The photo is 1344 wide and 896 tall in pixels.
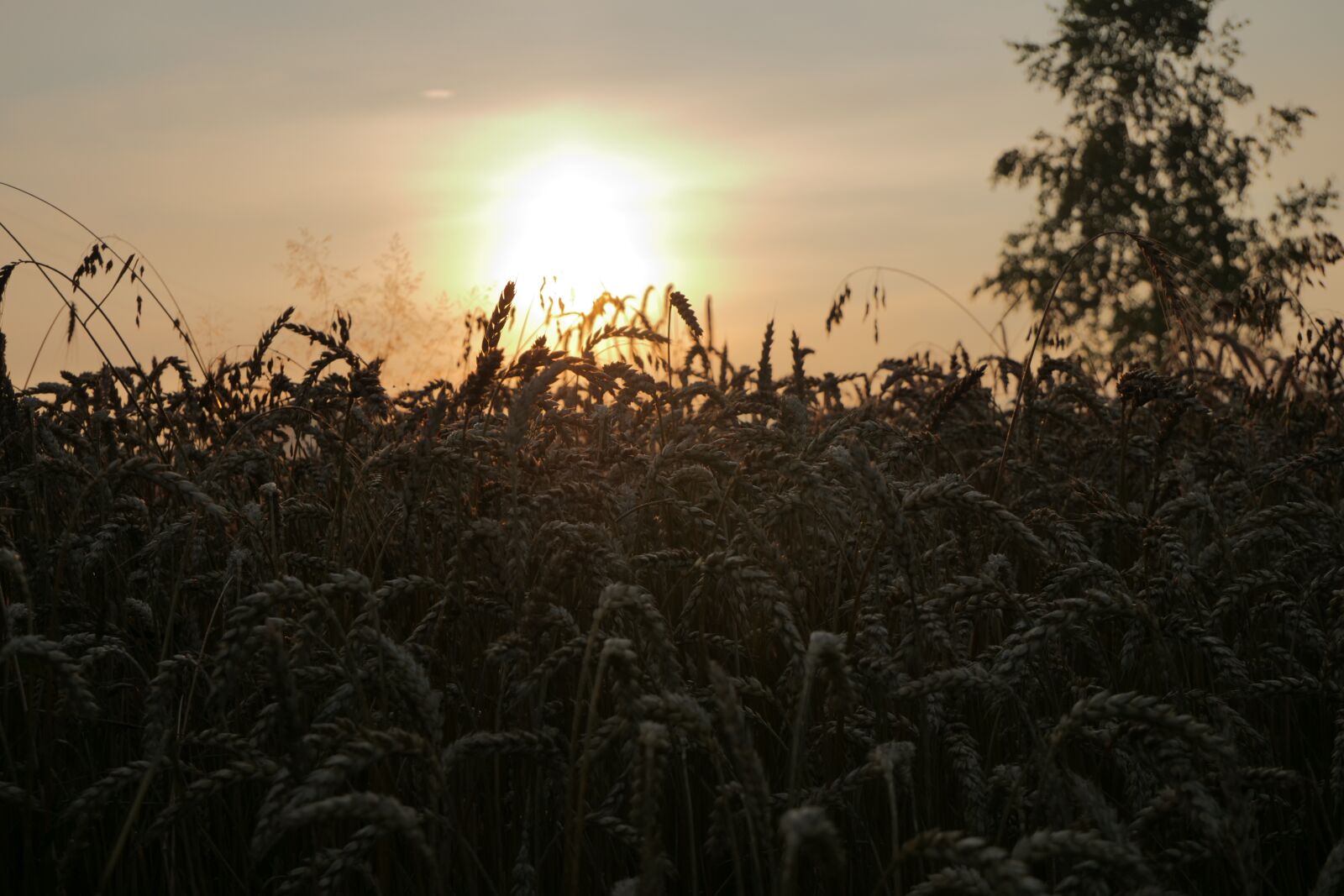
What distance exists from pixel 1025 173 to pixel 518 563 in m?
36.9

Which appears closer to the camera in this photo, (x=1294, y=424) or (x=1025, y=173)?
(x=1294, y=424)

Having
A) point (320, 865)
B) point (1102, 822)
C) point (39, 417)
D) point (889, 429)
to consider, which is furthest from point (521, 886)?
point (39, 417)

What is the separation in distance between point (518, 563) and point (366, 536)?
4.75 ft

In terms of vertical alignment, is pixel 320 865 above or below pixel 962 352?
below

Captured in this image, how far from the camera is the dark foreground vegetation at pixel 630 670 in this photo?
1533mm

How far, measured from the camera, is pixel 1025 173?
35938 mm

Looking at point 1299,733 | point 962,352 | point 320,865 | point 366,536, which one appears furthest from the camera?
point 962,352

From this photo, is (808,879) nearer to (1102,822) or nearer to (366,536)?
(1102,822)

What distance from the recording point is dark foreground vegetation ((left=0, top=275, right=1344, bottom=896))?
1533 mm

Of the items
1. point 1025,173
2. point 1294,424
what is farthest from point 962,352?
point 1025,173

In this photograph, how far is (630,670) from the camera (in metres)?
1.47

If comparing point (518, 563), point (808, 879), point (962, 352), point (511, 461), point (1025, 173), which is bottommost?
point (808, 879)

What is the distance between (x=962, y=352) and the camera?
6.36 meters

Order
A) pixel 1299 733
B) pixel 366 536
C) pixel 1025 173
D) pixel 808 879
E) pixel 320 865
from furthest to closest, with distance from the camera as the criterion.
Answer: pixel 1025 173
pixel 366 536
pixel 1299 733
pixel 808 879
pixel 320 865
